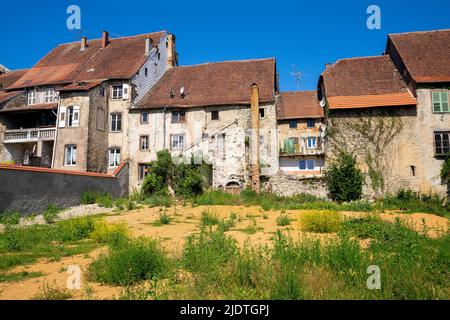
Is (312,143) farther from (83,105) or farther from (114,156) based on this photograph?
(83,105)

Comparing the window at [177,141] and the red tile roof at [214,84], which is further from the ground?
the red tile roof at [214,84]

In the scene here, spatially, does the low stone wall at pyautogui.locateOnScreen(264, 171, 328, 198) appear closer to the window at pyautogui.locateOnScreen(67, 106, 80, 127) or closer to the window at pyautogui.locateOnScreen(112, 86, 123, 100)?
the window at pyautogui.locateOnScreen(112, 86, 123, 100)

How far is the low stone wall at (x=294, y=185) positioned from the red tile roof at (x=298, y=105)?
624 centimetres

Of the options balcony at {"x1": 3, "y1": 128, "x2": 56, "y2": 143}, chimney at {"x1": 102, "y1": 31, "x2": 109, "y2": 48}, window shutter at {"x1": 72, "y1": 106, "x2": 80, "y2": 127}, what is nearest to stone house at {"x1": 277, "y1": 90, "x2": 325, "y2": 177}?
window shutter at {"x1": 72, "y1": 106, "x2": 80, "y2": 127}

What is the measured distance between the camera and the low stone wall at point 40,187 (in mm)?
16266

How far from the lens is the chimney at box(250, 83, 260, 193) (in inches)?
990

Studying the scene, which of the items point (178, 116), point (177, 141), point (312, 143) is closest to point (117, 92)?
point (178, 116)

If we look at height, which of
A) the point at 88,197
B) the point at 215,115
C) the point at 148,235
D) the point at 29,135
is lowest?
the point at 148,235

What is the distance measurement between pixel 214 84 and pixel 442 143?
60.4ft

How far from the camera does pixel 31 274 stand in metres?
7.01

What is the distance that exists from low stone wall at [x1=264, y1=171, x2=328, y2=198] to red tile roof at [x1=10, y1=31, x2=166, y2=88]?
1510 cm

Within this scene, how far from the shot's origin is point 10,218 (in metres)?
15.4

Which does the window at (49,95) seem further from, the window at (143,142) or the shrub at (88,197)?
the shrub at (88,197)

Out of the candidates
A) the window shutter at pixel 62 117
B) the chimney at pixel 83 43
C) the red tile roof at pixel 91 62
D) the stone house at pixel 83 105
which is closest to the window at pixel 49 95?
the stone house at pixel 83 105
